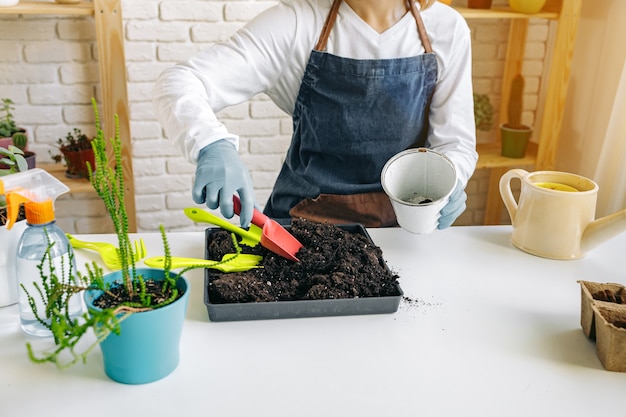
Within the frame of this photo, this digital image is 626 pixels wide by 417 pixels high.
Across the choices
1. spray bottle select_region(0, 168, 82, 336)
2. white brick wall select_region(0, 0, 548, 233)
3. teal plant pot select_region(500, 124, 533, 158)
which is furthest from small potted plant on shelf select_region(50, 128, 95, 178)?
teal plant pot select_region(500, 124, 533, 158)

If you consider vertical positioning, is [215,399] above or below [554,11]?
below

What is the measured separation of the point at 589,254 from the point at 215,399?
0.76 meters

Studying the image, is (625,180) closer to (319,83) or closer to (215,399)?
(319,83)

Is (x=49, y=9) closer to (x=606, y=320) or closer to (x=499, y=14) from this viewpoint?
(x=499, y=14)

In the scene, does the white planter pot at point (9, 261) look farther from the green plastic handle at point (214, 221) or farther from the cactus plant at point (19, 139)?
the cactus plant at point (19, 139)

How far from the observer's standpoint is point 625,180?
177cm

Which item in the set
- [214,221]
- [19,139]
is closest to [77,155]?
[19,139]

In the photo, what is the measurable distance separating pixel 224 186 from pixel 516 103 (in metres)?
1.61

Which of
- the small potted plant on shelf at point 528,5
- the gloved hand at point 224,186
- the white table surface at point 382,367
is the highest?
the small potted plant on shelf at point 528,5

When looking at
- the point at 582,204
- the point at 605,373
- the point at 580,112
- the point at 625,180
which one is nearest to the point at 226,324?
the point at 605,373

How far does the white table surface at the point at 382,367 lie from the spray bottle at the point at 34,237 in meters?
0.04

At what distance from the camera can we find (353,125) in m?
1.38

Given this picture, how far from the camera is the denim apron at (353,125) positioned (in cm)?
136

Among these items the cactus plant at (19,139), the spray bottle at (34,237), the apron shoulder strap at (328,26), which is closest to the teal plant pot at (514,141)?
the apron shoulder strap at (328,26)
